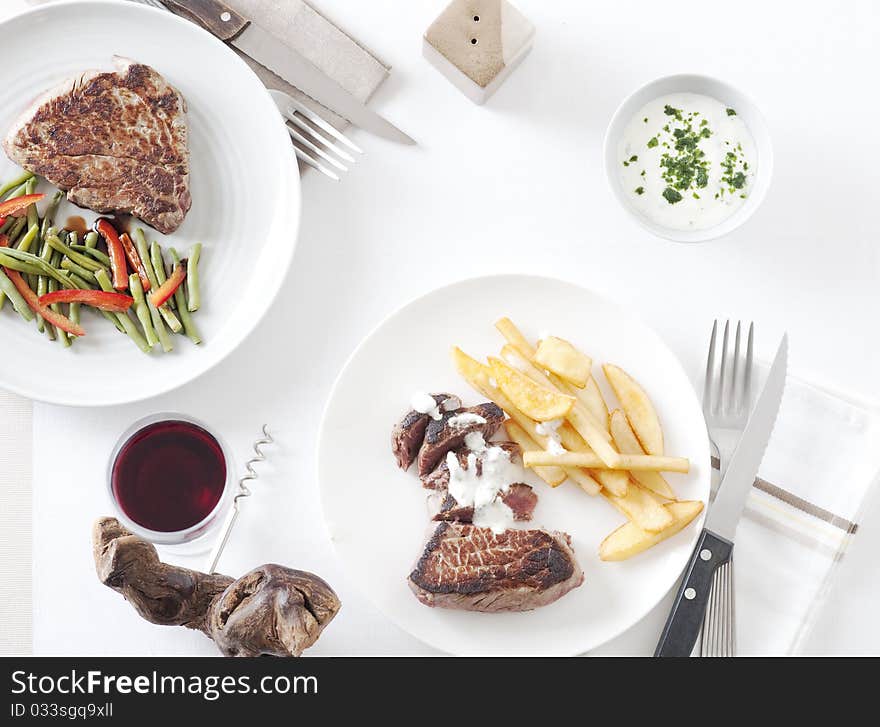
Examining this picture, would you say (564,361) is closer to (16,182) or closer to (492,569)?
(492,569)

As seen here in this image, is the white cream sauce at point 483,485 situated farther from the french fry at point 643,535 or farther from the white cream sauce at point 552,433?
the french fry at point 643,535

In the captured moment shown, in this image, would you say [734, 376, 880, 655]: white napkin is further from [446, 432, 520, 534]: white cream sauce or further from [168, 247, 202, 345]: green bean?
[168, 247, 202, 345]: green bean

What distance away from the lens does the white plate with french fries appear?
2680 mm

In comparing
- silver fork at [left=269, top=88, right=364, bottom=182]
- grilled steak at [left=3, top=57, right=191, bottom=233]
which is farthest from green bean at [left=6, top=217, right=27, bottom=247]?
silver fork at [left=269, top=88, right=364, bottom=182]

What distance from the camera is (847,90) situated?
2938 mm

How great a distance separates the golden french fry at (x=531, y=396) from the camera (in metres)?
2.56

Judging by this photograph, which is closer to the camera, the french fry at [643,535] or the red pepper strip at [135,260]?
the french fry at [643,535]

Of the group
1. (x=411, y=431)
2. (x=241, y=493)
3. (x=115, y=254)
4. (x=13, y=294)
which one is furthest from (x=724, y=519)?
(x=13, y=294)

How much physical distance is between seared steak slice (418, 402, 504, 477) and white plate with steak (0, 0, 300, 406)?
641 mm

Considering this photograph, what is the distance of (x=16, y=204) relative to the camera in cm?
275

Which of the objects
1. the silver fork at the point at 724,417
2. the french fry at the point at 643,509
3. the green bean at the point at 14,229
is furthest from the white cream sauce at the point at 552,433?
the green bean at the point at 14,229

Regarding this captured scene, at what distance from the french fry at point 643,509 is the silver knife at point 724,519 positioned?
0.70 feet
